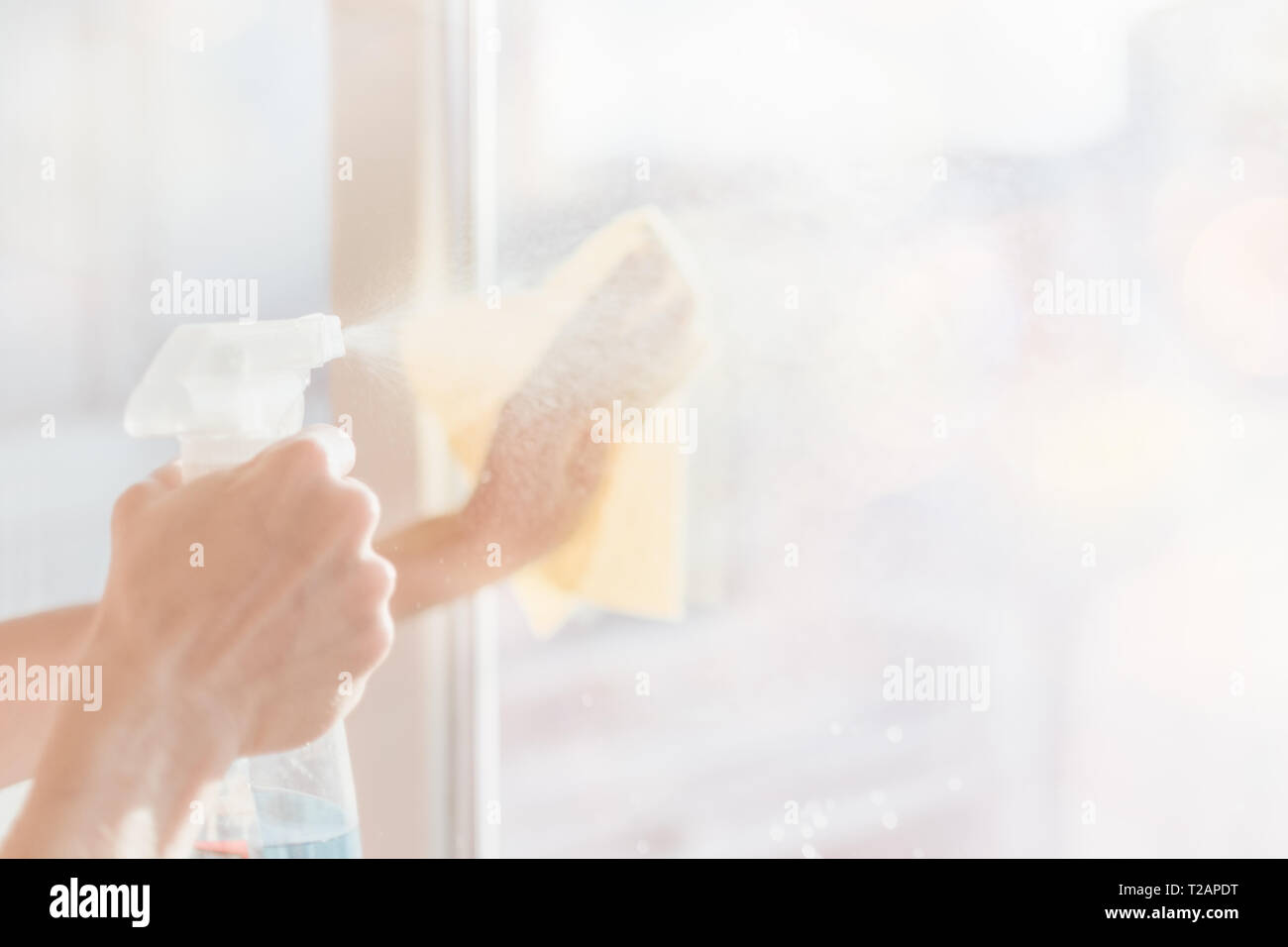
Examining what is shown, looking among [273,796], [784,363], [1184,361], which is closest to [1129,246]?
[1184,361]

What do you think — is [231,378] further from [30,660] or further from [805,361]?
[805,361]

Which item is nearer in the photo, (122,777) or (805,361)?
(122,777)

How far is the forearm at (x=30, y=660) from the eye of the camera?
489mm

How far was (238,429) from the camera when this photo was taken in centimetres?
45

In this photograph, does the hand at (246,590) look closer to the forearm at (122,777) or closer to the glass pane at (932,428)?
the forearm at (122,777)

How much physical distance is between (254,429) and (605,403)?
0.17 meters

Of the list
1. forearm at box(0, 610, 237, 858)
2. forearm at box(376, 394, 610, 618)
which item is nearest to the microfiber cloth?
forearm at box(376, 394, 610, 618)

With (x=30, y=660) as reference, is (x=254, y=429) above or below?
above

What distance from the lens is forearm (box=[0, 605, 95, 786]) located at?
489 mm

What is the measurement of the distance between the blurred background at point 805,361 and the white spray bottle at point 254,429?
0.03 metres

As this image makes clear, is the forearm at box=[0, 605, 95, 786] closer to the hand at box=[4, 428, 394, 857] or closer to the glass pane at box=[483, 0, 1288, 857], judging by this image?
the hand at box=[4, 428, 394, 857]

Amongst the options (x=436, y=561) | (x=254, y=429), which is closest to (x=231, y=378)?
(x=254, y=429)

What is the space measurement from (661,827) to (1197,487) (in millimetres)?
337

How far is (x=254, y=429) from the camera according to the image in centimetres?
46
